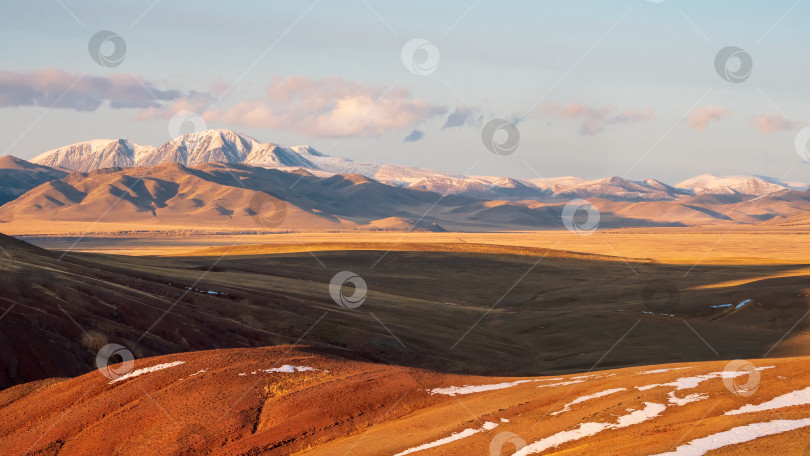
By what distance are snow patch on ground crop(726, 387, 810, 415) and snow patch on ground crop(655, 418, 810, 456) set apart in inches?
66.1

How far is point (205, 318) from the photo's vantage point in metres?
53.3

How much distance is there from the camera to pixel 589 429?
78.0 ft

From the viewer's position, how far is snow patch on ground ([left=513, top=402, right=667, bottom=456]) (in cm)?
2278

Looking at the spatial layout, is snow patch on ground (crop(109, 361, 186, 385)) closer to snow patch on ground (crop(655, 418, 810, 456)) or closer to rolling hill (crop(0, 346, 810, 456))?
rolling hill (crop(0, 346, 810, 456))

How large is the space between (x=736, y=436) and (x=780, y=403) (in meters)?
3.94

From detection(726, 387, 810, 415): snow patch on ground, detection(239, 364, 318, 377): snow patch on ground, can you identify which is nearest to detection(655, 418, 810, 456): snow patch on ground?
detection(726, 387, 810, 415): snow patch on ground

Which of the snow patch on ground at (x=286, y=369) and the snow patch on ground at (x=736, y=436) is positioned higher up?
the snow patch on ground at (x=286, y=369)

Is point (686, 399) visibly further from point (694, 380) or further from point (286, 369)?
point (286, 369)

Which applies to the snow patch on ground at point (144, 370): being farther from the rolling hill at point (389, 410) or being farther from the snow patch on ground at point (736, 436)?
the snow patch on ground at point (736, 436)

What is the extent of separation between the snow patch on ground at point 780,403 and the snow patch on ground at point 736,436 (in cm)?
168

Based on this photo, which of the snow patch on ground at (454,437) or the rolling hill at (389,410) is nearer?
the rolling hill at (389,410)

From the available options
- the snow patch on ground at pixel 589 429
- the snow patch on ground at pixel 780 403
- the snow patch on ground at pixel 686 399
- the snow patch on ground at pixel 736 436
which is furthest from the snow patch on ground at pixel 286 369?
the snow patch on ground at pixel 736 436

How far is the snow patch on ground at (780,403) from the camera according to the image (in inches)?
912

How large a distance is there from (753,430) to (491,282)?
8338 centimetres
